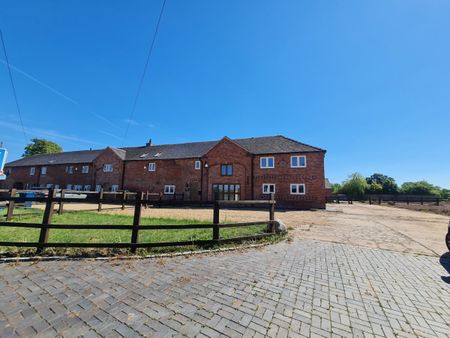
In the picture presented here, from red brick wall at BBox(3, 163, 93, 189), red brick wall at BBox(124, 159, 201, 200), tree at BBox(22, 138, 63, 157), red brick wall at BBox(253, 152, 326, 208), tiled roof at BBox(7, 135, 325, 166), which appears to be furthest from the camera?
tree at BBox(22, 138, 63, 157)

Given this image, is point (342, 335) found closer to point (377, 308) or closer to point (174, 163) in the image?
point (377, 308)

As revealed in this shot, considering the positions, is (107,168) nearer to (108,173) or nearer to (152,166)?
(108,173)

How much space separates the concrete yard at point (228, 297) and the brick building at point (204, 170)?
17878 mm

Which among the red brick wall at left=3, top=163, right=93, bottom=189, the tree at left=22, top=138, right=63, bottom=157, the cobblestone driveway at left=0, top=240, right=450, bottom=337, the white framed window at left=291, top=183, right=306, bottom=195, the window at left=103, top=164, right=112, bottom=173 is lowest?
the cobblestone driveway at left=0, top=240, right=450, bottom=337

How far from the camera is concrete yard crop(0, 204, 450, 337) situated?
2572 millimetres

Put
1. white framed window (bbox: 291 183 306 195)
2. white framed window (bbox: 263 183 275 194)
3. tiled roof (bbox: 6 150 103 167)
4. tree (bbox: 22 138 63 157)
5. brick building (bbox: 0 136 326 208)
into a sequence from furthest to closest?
tree (bbox: 22 138 63 157)
tiled roof (bbox: 6 150 103 167)
white framed window (bbox: 263 183 275 194)
brick building (bbox: 0 136 326 208)
white framed window (bbox: 291 183 306 195)

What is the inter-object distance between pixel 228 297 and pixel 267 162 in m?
22.6

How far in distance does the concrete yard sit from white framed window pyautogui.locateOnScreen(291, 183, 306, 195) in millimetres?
18036

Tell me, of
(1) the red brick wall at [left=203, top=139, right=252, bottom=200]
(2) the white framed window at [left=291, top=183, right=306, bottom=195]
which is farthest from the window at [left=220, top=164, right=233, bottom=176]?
(2) the white framed window at [left=291, top=183, right=306, bottom=195]

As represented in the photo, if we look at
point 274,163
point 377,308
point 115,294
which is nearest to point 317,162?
point 274,163

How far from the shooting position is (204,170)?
27641 millimetres

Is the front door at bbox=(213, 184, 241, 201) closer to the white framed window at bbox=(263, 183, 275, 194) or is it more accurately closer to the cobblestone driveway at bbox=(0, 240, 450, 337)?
the white framed window at bbox=(263, 183, 275, 194)

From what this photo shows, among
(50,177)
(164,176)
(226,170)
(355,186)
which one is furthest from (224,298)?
(355,186)

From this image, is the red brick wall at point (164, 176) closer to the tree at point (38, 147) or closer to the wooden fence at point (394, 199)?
the wooden fence at point (394, 199)
